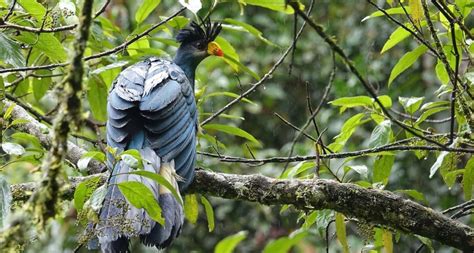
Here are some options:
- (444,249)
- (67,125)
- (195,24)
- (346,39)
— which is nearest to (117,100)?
(195,24)

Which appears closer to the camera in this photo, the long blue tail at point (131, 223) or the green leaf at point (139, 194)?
the green leaf at point (139, 194)

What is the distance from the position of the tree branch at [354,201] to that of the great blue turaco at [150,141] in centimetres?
17

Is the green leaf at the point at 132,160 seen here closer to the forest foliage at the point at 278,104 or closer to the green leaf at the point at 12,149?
the forest foliage at the point at 278,104

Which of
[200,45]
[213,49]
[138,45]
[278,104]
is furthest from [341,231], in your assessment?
[278,104]

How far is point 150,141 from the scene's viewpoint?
2.97 metres

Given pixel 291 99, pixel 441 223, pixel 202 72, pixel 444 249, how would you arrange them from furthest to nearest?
pixel 291 99, pixel 202 72, pixel 444 249, pixel 441 223

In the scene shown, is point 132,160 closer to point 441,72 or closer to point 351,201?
point 351,201

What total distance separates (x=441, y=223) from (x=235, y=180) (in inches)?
29.4

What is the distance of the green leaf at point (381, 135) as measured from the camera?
8.82 ft

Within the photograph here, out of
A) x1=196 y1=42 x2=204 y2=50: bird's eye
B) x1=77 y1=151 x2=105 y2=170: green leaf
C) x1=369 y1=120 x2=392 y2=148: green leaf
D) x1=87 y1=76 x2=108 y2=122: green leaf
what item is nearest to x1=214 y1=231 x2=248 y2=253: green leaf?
x1=77 y1=151 x2=105 y2=170: green leaf

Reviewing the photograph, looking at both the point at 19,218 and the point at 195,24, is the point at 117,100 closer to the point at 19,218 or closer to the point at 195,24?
Answer: the point at 195,24

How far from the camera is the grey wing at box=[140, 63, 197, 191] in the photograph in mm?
2975

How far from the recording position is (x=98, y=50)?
3188 millimetres

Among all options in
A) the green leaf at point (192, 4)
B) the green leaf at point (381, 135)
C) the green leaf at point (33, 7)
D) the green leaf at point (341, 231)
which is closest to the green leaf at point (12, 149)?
the green leaf at point (33, 7)
